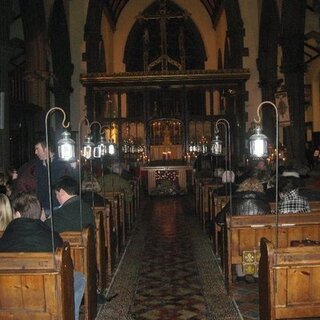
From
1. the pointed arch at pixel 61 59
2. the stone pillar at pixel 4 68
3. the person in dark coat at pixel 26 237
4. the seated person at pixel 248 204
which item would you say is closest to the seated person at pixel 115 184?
the stone pillar at pixel 4 68

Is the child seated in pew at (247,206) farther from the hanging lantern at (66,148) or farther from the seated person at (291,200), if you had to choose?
the hanging lantern at (66,148)

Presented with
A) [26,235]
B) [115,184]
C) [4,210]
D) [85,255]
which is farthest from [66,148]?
[115,184]

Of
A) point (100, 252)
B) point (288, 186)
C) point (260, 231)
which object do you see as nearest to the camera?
point (260, 231)

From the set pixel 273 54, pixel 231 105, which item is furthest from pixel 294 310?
pixel 231 105

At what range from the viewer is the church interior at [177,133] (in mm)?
5457

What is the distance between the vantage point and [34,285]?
11.9 ft

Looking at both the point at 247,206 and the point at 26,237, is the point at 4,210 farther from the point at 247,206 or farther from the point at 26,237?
the point at 247,206

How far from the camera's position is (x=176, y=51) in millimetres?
28203

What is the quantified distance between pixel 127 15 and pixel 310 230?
2264 centimetres

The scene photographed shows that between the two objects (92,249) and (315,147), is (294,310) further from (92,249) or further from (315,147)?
(315,147)

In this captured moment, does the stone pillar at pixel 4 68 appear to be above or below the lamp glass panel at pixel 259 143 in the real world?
above

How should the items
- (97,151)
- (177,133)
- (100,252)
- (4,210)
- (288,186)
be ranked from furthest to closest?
(177,133), (97,151), (100,252), (288,186), (4,210)

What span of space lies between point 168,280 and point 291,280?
9.46ft

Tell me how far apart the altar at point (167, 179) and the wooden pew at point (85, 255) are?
12430 millimetres
